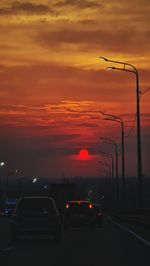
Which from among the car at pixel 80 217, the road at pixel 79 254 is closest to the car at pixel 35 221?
the road at pixel 79 254

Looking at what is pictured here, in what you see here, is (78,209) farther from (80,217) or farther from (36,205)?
(36,205)

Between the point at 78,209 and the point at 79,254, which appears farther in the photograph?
the point at 78,209

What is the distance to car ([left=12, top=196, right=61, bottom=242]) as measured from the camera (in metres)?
29.2

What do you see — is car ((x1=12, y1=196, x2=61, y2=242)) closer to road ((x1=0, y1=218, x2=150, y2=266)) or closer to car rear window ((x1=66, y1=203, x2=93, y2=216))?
road ((x1=0, y1=218, x2=150, y2=266))

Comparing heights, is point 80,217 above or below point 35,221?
above

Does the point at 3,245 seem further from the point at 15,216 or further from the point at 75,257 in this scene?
the point at 75,257

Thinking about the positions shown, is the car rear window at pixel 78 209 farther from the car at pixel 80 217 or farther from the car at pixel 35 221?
the car at pixel 35 221

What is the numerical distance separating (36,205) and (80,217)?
12.9 meters

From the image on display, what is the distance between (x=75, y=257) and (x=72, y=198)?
45.6 m

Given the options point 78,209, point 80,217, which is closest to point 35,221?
point 80,217

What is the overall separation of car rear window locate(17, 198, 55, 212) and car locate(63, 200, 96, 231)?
40.4 feet

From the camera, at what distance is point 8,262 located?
19484 millimetres

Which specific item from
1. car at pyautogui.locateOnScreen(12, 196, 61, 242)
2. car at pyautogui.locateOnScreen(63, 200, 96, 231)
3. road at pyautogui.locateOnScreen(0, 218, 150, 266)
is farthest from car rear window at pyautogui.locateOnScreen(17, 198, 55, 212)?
car at pyautogui.locateOnScreen(63, 200, 96, 231)

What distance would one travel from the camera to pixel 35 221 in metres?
29.3
